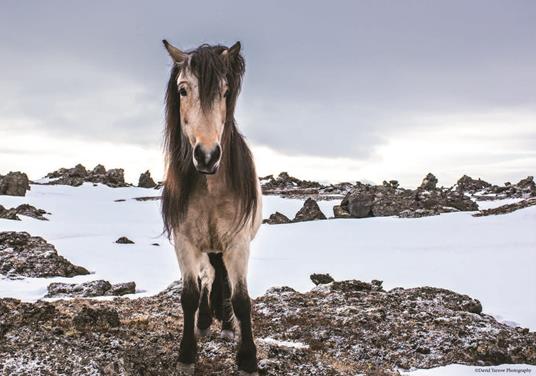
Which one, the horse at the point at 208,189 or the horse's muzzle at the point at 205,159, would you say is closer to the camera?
the horse's muzzle at the point at 205,159

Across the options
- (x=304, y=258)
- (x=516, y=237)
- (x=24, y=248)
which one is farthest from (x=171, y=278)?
(x=516, y=237)

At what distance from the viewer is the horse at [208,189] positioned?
13.1ft

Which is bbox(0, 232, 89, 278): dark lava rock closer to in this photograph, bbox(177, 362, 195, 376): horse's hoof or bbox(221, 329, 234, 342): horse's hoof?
bbox(221, 329, 234, 342): horse's hoof

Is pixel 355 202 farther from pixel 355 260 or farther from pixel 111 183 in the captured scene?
pixel 111 183

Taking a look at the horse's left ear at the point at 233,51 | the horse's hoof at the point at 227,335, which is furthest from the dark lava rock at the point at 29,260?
the horse's left ear at the point at 233,51

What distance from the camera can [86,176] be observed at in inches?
2004

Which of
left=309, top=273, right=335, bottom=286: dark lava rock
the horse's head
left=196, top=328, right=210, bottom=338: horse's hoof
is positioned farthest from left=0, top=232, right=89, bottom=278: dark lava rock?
the horse's head

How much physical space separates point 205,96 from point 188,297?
2.12 m

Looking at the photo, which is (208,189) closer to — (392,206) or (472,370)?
(472,370)

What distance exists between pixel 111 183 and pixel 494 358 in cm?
4492

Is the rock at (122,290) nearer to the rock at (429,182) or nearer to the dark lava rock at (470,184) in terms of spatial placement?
the rock at (429,182)

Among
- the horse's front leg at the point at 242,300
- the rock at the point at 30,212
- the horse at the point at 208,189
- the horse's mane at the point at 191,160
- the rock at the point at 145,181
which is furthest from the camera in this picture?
the rock at the point at 145,181

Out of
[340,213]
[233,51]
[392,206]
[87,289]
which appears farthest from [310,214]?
[233,51]

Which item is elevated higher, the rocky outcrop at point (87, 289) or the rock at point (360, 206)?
the rock at point (360, 206)
